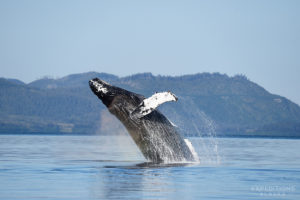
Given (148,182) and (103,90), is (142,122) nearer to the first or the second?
(103,90)

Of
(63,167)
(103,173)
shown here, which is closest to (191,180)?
(103,173)

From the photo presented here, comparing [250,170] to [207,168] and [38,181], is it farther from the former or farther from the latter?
[38,181]

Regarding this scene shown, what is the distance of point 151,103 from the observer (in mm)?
A: 18547

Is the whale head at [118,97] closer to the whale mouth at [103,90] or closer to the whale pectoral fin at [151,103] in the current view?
the whale mouth at [103,90]

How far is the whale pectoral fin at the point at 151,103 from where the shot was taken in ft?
60.5

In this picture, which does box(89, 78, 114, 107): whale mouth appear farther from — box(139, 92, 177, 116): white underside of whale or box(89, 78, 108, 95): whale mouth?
box(139, 92, 177, 116): white underside of whale

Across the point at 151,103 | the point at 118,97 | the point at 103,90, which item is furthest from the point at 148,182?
the point at 103,90

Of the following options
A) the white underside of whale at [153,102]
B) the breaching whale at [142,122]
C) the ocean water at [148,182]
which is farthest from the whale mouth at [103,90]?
the ocean water at [148,182]

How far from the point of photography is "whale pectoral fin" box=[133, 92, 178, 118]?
18453 millimetres

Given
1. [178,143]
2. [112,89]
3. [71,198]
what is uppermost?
[112,89]

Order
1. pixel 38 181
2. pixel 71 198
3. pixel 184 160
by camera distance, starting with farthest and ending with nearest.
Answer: pixel 184 160 → pixel 38 181 → pixel 71 198

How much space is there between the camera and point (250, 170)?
63.4 ft

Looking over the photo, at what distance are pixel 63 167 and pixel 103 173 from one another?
254cm

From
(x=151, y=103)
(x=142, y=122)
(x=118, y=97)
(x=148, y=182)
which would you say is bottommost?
(x=148, y=182)
